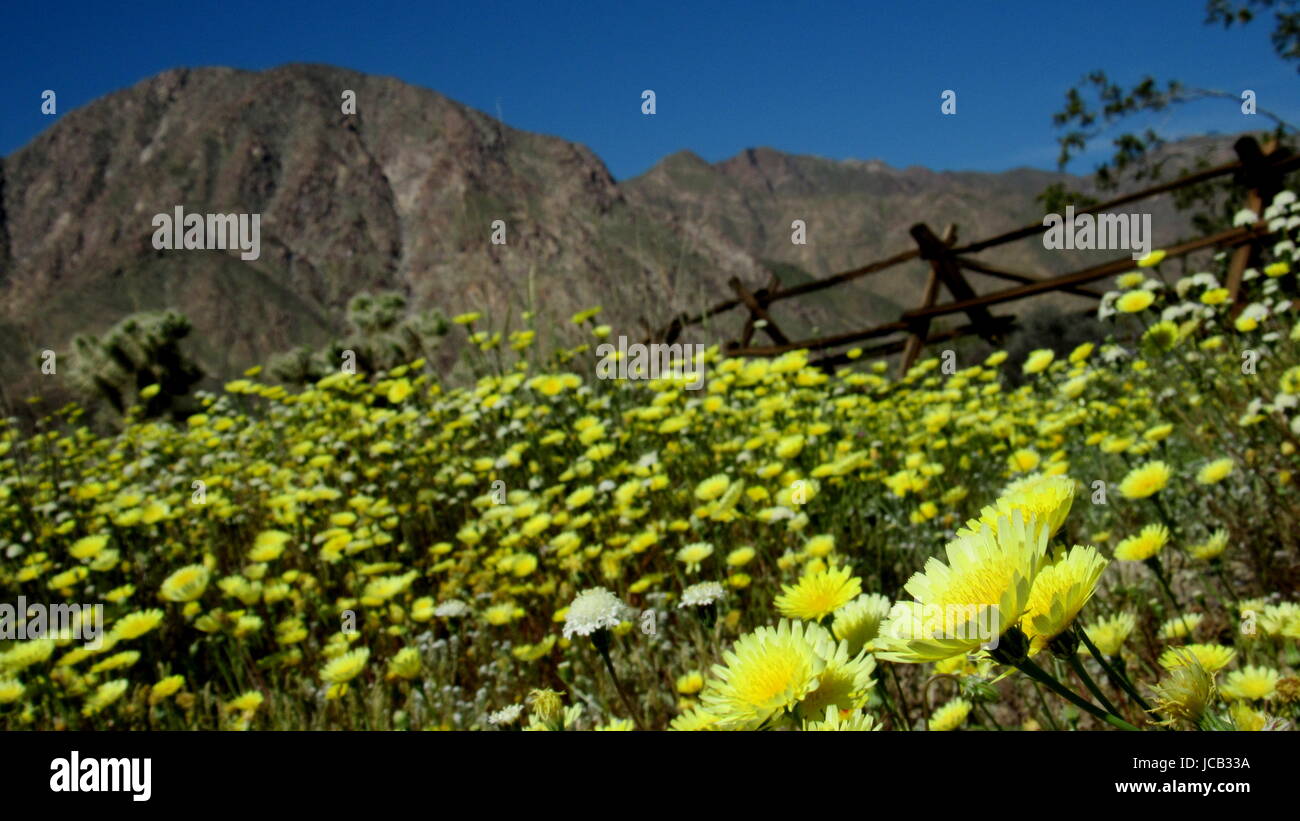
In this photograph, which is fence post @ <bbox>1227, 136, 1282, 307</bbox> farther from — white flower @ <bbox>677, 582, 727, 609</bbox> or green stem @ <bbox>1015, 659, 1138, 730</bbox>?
green stem @ <bbox>1015, 659, 1138, 730</bbox>

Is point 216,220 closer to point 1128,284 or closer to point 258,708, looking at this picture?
point 258,708

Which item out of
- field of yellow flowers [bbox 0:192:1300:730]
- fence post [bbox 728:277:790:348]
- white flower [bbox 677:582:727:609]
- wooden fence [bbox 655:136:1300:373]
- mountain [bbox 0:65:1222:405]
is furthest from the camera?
mountain [bbox 0:65:1222:405]

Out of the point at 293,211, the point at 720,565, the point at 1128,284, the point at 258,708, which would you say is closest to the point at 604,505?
the point at 720,565

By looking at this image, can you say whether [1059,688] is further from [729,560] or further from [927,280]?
[927,280]

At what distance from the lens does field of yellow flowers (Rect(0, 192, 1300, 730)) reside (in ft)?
2.64

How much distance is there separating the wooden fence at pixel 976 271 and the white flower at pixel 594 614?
3819 millimetres

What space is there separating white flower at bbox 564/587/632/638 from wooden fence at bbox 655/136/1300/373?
150 inches

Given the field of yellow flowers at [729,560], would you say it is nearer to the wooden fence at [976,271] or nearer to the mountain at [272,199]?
the wooden fence at [976,271]

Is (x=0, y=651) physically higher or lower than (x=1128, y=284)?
lower

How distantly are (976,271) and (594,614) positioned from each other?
5.75 meters

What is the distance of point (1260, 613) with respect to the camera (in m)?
1.38

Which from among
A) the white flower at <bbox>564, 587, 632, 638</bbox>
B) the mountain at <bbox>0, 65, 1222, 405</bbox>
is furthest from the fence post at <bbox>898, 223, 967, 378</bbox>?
the mountain at <bbox>0, 65, 1222, 405</bbox>

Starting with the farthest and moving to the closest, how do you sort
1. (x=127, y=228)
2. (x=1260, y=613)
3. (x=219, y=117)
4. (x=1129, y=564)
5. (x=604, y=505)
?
(x=219, y=117)
(x=127, y=228)
(x=604, y=505)
(x=1129, y=564)
(x=1260, y=613)

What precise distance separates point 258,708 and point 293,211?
145969 millimetres
